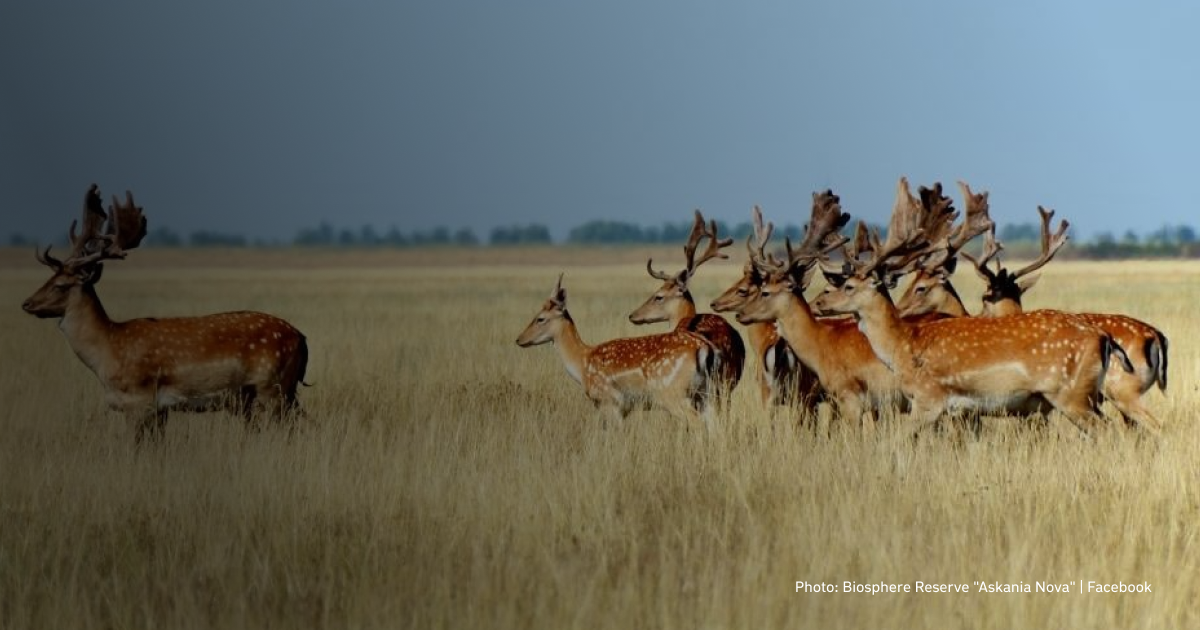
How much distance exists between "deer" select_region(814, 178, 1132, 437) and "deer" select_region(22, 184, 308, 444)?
11.3 ft

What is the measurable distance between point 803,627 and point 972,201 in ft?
25.6

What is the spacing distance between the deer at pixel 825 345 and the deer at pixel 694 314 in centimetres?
22

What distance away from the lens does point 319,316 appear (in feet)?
83.9

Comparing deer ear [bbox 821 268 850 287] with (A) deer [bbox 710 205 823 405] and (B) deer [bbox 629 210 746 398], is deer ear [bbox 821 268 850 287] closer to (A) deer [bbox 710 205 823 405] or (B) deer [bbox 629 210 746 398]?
(A) deer [bbox 710 205 823 405]

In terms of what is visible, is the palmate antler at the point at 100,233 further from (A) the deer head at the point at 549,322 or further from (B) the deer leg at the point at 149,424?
(A) the deer head at the point at 549,322

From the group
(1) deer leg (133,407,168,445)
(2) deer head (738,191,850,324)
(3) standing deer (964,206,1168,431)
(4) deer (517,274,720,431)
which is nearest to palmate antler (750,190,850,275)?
(2) deer head (738,191,850,324)

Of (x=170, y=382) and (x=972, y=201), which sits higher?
(x=972, y=201)

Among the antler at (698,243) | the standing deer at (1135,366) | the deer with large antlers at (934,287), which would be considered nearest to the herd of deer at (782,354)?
the standing deer at (1135,366)

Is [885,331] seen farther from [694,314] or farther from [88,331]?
[88,331]

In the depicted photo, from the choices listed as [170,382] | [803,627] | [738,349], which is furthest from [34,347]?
[803,627]

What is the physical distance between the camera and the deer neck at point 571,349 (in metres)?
10.7

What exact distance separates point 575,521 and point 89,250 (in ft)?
15.0

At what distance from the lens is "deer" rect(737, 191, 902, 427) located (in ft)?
31.8

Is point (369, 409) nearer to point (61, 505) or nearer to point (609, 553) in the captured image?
point (61, 505)
